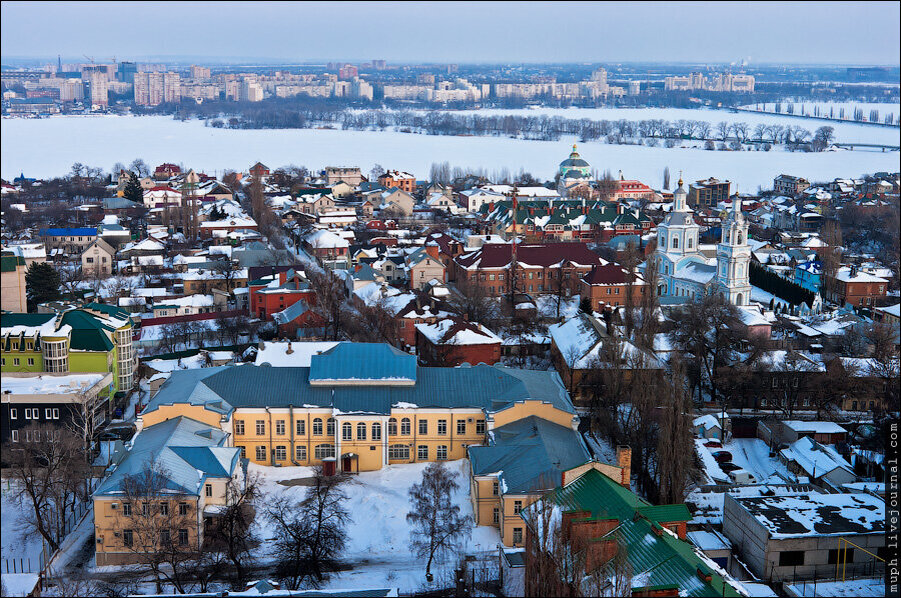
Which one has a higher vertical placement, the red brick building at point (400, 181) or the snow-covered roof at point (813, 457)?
the red brick building at point (400, 181)

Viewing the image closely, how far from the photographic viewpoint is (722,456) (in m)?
13.3

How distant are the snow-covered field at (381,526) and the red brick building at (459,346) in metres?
4.45

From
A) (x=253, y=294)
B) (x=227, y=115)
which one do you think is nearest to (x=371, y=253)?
(x=253, y=294)

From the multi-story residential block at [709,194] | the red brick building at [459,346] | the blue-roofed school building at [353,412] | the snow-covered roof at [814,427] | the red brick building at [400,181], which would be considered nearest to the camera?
the blue-roofed school building at [353,412]

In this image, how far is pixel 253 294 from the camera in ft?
66.6

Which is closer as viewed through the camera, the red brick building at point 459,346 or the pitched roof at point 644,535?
the pitched roof at point 644,535

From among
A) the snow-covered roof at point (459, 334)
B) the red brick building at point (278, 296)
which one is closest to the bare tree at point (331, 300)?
the red brick building at point (278, 296)

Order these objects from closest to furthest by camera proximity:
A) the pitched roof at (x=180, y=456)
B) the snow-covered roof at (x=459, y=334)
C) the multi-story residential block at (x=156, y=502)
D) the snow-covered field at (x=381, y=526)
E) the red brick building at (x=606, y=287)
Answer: the snow-covered field at (x=381, y=526) → the multi-story residential block at (x=156, y=502) → the pitched roof at (x=180, y=456) → the snow-covered roof at (x=459, y=334) → the red brick building at (x=606, y=287)

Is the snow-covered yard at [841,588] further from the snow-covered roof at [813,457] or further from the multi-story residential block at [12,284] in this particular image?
the multi-story residential block at [12,284]

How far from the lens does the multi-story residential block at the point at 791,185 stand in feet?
133

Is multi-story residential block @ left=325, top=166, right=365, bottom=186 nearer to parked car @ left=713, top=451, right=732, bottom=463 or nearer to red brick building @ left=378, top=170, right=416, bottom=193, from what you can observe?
red brick building @ left=378, top=170, right=416, bottom=193

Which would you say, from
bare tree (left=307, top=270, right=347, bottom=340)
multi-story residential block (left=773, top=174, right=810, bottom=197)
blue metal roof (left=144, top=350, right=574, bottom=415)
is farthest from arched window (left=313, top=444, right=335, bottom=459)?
multi-story residential block (left=773, top=174, right=810, bottom=197)

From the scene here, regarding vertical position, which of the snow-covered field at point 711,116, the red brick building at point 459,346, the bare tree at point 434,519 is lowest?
the bare tree at point 434,519

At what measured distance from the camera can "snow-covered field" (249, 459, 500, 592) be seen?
31.8 feet
